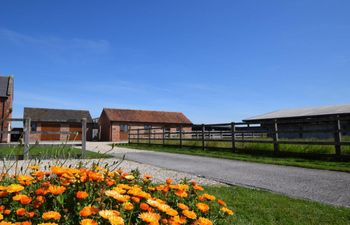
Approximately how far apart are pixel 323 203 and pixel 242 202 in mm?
1142

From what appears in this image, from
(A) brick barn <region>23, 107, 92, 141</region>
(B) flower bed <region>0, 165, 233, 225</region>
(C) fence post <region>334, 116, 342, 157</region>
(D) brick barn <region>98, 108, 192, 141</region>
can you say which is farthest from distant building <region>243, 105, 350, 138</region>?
(A) brick barn <region>23, 107, 92, 141</region>

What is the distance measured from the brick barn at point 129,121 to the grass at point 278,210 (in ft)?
105

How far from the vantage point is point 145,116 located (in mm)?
40094

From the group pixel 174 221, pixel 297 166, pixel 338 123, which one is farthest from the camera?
pixel 338 123

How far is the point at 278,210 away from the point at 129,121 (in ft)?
115

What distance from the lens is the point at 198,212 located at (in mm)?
1941

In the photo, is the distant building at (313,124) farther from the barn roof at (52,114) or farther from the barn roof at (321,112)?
the barn roof at (52,114)

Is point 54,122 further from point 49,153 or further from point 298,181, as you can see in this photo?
point 298,181

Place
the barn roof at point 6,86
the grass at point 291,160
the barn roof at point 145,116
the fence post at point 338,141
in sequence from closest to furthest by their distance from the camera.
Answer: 1. the grass at point 291,160
2. the fence post at point 338,141
3. the barn roof at point 6,86
4. the barn roof at point 145,116

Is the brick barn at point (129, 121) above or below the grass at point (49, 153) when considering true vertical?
above

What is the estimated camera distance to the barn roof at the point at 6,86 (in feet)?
89.9

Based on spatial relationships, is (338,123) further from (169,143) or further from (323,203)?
(169,143)

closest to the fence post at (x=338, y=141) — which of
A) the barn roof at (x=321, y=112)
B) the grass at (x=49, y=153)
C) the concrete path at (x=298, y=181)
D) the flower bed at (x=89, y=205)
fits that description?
the concrete path at (x=298, y=181)

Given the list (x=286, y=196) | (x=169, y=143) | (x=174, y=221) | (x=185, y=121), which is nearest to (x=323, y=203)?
(x=286, y=196)
